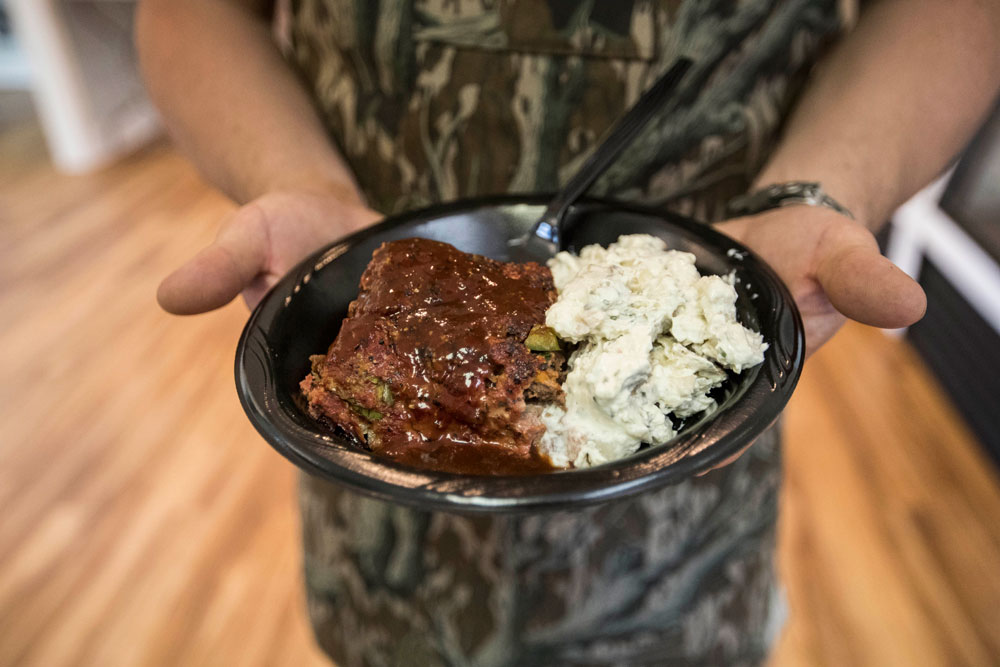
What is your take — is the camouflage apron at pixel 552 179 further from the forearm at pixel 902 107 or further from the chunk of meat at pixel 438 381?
the chunk of meat at pixel 438 381

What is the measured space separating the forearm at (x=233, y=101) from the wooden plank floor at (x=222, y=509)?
0.77m

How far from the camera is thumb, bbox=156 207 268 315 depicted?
77 cm

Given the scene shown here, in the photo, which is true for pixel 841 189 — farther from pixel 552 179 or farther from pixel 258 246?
pixel 258 246

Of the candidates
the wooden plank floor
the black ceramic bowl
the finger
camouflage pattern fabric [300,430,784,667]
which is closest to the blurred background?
the wooden plank floor

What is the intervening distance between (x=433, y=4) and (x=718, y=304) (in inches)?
21.9

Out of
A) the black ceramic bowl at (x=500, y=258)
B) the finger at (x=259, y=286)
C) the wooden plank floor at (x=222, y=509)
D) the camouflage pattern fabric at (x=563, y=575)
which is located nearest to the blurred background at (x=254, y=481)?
the wooden plank floor at (x=222, y=509)

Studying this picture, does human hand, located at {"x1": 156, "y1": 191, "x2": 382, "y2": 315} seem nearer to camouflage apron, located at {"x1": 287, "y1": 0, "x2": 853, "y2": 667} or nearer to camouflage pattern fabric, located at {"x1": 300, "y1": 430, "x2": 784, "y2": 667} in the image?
camouflage apron, located at {"x1": 287, "y1": 0, "x2": 853, "y2": 667}

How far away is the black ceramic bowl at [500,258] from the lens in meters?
0.54

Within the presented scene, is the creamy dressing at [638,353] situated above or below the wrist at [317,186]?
above

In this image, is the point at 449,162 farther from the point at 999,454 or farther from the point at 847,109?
the point at 999,454

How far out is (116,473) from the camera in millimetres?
2100

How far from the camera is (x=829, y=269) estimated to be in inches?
28.4

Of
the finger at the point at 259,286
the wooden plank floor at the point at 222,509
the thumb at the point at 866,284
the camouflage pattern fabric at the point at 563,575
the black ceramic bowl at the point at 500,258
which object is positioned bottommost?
the wooden plank floor at the point at 222,509

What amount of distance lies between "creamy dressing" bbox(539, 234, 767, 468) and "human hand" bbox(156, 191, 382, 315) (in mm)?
343
